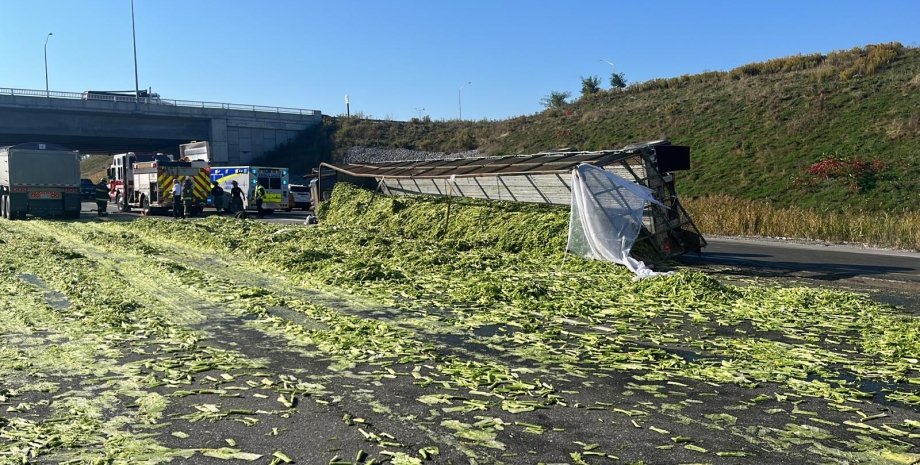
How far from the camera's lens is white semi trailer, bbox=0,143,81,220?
29.3 meters

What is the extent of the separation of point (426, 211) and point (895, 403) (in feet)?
47.1

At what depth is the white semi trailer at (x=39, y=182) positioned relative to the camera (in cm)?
2933

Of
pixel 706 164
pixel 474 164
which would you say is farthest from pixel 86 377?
pixel 706 164

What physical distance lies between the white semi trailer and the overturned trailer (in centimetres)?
1246

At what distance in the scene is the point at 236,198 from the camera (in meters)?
36.5

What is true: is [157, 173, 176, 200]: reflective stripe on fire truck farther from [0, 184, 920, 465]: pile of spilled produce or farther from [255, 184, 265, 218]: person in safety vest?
[0, 184, 920, 465]: pile of spilled produce

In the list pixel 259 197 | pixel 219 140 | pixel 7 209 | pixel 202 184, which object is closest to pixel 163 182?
pixel 202 184

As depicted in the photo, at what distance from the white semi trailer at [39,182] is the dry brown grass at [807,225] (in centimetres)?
2425

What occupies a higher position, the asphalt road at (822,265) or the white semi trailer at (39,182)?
the white semi trailer at (39,182)

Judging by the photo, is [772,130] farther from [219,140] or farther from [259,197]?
[219,140]

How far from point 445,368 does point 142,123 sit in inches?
2230

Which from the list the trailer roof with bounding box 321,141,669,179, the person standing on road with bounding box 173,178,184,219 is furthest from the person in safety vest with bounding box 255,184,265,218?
the trailer roof with bounding box 321,141,669,179

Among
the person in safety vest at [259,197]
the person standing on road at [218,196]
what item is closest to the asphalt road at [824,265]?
the person in safety vest at [259,197]

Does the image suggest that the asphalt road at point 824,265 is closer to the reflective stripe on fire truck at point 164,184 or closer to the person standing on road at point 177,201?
the person standing on road at point 177,201
